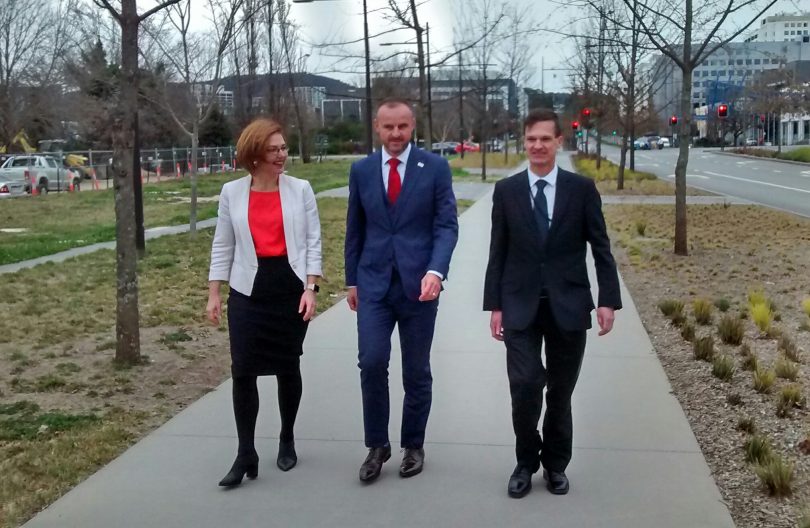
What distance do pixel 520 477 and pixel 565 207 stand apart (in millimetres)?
1272

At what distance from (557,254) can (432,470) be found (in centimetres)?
133

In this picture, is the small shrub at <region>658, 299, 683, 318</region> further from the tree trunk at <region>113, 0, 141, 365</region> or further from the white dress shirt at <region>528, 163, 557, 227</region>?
the white dress shirt at <region>528, 163, 557, 227</region>

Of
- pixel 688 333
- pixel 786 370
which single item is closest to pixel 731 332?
pixel 688 333

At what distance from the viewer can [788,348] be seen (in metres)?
7.44

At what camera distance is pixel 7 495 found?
4707 millimetres

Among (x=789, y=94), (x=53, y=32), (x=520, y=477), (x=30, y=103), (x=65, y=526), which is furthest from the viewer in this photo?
(x=789, y=94)

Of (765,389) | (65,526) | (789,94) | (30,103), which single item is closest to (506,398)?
(765,389)

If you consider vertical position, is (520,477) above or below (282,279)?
below

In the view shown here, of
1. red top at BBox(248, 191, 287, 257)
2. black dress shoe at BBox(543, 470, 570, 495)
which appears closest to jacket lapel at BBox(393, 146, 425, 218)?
red top at BBox(248, 191, 287, 257)

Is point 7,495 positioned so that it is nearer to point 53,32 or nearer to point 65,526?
point 65,526

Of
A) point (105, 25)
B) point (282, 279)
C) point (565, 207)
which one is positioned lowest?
point (282, 279)

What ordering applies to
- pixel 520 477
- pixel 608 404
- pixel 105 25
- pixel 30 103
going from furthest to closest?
pixel 30 103
pixel 105 25
pixel 608 404
pixel 520 477

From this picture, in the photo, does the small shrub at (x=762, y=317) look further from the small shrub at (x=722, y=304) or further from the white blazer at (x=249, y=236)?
the white blazer at (x=249, y=236)

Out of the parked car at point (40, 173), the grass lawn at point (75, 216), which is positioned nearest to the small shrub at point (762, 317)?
the grass lawn at point (75, 216)
